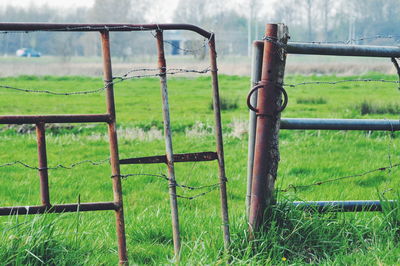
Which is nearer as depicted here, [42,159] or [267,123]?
[42,159]

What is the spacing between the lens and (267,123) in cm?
354

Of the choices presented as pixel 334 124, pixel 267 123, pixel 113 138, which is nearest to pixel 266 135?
pixel 267 123

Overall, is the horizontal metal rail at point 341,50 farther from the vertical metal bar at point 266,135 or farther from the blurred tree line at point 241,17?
the blurred tree line at point 241,17

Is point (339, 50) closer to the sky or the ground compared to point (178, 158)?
closer to the sky

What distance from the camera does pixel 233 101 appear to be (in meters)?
16.0

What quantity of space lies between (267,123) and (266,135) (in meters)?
0.08

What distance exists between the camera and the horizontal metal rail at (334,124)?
12.3ft

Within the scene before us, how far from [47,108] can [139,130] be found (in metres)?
6.82

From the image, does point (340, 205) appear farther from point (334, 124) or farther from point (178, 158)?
point (178, 158)

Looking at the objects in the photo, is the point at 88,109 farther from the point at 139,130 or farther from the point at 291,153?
the point at 291,153

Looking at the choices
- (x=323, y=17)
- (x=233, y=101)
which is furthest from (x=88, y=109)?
(x=323, y=17)

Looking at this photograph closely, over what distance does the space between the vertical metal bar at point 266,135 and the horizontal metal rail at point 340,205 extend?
29 cm

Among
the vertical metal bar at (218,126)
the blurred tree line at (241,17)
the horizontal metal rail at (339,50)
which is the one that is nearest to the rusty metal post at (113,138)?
the vertical metal bar at (218,126)

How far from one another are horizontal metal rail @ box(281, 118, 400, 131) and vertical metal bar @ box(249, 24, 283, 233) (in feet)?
0.61
